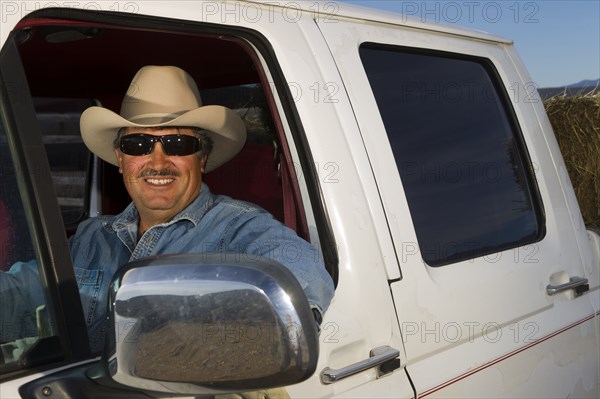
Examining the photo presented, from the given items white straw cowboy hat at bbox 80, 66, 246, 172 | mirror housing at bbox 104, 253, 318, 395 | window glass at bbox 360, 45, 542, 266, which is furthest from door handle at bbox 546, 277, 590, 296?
mirror housing at bbox 104, 253, 318, 395

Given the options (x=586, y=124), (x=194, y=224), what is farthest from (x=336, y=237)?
(x=586, y=124)

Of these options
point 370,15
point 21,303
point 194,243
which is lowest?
point 21,303

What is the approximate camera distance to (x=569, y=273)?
266cm

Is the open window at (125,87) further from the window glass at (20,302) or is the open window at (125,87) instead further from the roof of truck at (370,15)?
the window glass at (20,302)

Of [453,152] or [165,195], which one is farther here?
[453,152]

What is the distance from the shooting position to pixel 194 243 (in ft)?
6.77

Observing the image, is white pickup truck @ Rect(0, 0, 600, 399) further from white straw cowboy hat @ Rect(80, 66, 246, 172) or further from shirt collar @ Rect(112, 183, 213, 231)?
shirt collar @ Rect(112, 183, 213, 231)

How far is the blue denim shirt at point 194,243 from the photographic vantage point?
178cm

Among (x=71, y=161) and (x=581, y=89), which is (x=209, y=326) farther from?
(x=581, y=89)

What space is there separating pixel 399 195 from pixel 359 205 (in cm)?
18

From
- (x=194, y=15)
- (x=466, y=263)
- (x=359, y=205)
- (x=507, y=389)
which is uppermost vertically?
(x=194, y=15)

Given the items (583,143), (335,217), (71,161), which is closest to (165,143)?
(335,217)

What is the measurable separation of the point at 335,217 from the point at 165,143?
0.63 metres

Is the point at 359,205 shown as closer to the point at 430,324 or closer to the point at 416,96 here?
the point at 430,324
